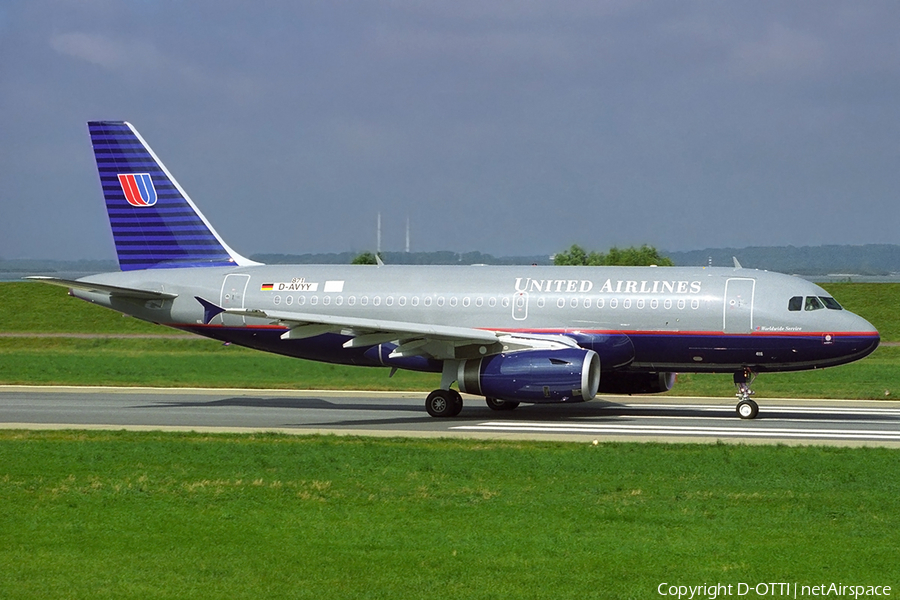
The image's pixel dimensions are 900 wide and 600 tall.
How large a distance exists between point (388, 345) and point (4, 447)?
10.4 metres

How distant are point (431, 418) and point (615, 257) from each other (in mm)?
46879

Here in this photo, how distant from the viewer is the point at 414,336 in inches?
1028

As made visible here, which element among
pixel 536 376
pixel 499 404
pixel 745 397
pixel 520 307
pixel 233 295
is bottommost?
pixel 499 404

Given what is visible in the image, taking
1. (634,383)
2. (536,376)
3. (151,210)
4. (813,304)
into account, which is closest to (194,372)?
(151,210)

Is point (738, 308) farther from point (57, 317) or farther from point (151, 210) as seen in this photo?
point (57, 317)

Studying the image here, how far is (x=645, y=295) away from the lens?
87.9ft

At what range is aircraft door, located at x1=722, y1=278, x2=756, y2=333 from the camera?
85.7ft

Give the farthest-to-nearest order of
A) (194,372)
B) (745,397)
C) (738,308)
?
(194,372) → (745,397) → (738,308)

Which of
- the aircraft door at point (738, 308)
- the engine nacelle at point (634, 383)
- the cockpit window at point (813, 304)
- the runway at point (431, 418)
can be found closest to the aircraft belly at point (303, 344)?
the runway at point (431, 418)

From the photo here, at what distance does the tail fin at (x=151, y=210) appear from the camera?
31625 mm

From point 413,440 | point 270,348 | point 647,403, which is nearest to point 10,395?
point 270,348

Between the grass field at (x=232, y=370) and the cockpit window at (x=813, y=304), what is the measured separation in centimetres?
726

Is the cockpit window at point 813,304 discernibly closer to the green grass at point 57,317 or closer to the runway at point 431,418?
the runway at point 431,418

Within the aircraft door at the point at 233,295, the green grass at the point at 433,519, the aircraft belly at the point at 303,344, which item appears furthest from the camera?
the aircraft door at the point at 233,295
